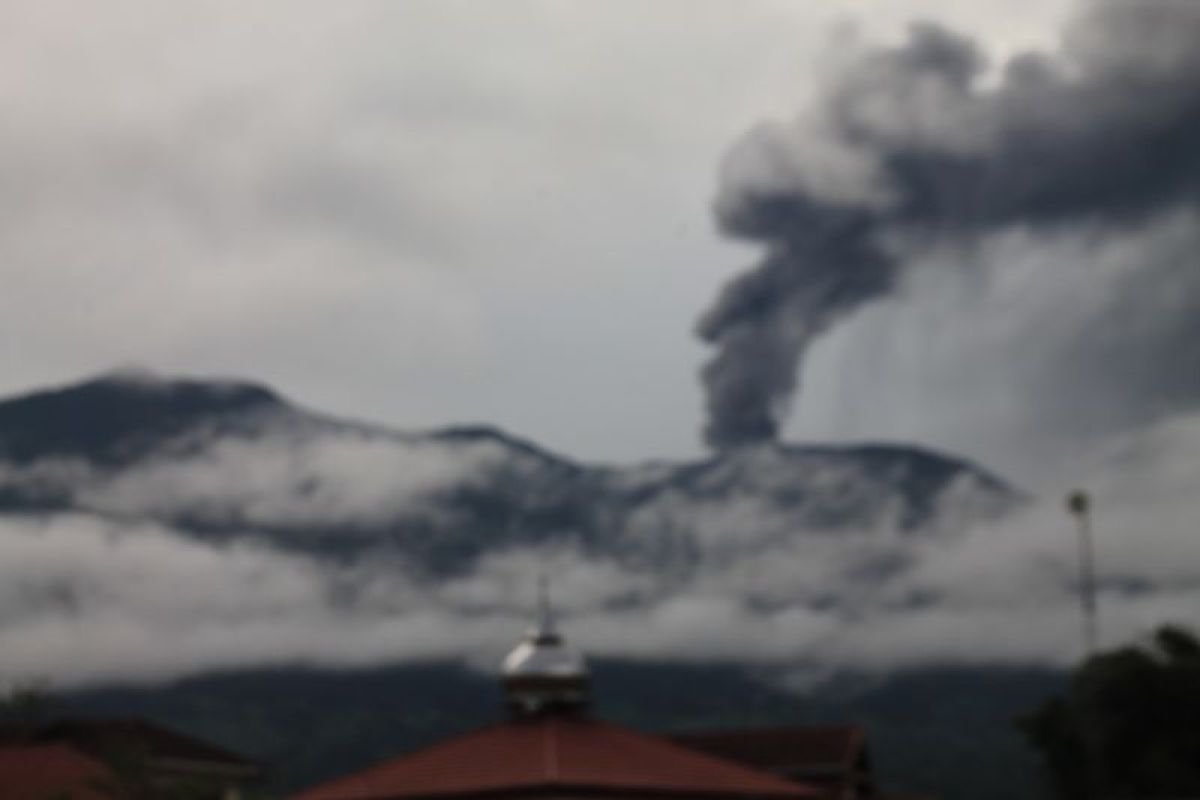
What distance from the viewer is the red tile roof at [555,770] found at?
86188 millimetres

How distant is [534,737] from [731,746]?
40.9 meters

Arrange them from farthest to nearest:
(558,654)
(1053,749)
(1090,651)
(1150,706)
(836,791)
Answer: (1053,749), (1150,706), (836,791), (558,654), (1090,651)

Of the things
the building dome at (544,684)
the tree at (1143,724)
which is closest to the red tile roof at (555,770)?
the building dome at (544,684)

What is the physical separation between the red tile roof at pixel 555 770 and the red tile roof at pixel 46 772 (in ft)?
71.6

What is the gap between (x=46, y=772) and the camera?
4636 inches

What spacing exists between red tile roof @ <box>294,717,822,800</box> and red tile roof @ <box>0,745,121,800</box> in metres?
21.8

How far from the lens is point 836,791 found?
397 feet

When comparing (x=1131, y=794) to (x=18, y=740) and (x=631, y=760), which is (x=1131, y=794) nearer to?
(x=631, y=760)

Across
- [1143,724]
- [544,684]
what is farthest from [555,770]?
[1143,724]

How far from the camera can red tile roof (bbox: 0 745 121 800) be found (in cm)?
11288

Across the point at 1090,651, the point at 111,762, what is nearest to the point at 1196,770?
the point at 1090,651

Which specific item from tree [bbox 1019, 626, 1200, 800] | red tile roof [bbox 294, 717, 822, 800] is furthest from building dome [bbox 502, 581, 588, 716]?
tree [bbox 1019, 626, 1200, 800]

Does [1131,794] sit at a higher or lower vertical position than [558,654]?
lower

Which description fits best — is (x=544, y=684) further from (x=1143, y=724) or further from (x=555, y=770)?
(x=1143, y=724)
